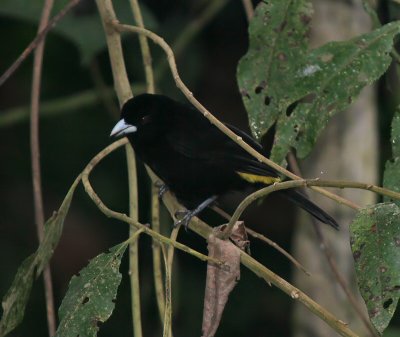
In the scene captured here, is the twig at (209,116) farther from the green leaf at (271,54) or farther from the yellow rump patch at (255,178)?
the yellow rump patch at (255,178)

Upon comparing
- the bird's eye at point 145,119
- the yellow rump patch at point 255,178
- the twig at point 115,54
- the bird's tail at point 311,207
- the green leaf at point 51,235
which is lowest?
the bird's tail at point 311,207

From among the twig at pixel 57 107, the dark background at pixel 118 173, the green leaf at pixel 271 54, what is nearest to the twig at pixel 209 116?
the green leaf at pixel 271 54

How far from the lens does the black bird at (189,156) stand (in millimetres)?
3584

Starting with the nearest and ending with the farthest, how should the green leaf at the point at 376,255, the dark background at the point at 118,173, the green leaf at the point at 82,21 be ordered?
the green leaf at the point at 376,255 → the green leaf at the point at 82,21 → the dark background at the point at 118,173

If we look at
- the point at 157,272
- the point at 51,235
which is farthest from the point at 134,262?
the point at 51,235

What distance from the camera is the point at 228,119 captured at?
20.4ft

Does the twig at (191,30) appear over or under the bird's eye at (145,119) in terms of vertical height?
over

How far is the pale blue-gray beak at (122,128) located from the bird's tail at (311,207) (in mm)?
577

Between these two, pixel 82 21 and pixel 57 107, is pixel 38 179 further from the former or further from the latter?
pixel 57 107

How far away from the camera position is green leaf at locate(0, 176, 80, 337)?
8.07 feet

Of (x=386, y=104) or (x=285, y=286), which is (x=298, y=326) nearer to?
(x=386, y=104)

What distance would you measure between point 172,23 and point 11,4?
108 centimetres

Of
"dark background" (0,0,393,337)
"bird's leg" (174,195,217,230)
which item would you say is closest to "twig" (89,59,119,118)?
"dark background" (0,0,393,337)

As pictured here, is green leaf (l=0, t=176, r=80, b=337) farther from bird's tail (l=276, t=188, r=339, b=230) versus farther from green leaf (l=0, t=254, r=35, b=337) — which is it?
bird's tail (l=276, t=188, r=339, b=230)
